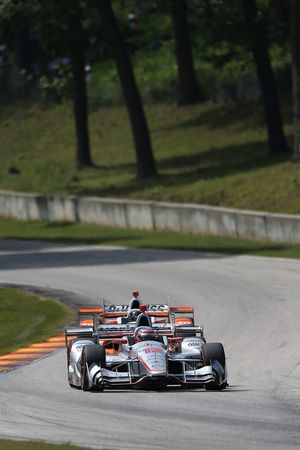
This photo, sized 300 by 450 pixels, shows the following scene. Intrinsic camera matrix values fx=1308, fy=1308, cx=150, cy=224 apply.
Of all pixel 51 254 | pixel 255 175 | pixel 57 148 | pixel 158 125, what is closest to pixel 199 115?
pixel 158 125

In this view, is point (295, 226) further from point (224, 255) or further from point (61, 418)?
point (61, 418)

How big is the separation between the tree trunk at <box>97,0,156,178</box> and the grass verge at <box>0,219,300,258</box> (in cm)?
467

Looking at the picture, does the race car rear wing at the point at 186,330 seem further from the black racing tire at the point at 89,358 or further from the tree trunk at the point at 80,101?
the tree trunk at the point at 80,101

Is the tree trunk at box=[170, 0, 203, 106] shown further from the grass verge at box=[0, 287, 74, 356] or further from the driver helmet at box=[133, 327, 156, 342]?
the driver helmet at box=[133, 327, 156, 342]

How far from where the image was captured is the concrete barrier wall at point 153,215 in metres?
41.8

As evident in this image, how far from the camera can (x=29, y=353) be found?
939 inches

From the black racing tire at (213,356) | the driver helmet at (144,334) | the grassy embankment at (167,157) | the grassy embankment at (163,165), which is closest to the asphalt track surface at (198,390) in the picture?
the black racing tire at (213,356)

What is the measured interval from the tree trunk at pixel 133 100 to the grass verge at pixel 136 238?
467 centimetres

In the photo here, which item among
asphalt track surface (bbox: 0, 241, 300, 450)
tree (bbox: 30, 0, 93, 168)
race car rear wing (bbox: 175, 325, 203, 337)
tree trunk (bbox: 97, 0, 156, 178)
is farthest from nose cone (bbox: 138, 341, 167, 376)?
tree (bbox: 30, 0, 93, 168)

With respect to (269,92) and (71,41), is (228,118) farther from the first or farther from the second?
(269,92)

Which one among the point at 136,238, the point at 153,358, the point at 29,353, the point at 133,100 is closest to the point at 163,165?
the point at 133,100

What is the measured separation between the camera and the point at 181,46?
62.7 metres

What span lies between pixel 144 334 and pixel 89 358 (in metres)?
1.20

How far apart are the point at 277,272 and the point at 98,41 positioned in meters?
27.3
